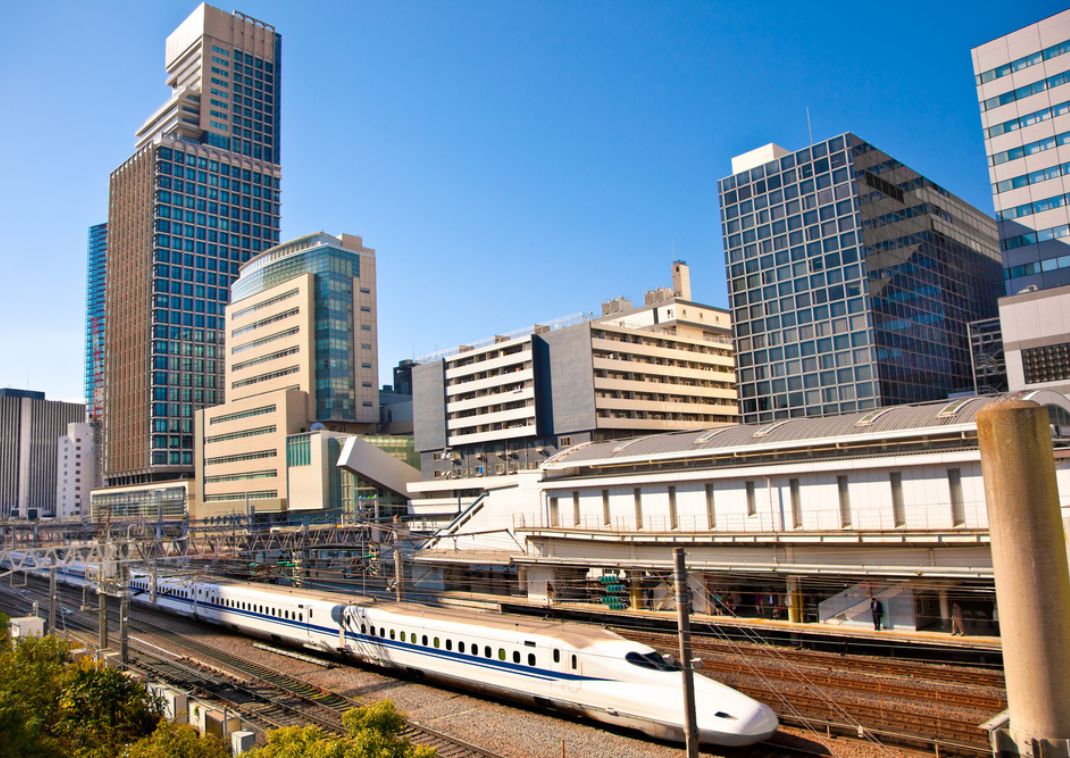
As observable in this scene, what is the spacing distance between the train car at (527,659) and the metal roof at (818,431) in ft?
47.3

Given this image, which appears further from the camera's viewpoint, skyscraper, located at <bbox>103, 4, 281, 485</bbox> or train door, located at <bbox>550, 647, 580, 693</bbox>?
skyscraper, located at <bbox>103, 4, 281, 485</bbox>

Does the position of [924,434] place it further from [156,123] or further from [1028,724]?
[156,123]

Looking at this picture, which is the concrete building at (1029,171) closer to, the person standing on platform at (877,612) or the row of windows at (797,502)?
the row of windows at (797,502)

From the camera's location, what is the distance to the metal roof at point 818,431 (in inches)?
1265

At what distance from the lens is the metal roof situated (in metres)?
32.1

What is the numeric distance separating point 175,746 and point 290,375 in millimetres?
99775

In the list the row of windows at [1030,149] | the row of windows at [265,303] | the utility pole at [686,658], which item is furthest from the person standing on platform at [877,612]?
the row of windows at [265,303]

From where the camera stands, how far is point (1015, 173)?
→ 6278cm

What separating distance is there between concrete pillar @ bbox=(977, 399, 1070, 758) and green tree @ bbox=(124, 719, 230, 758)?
18.8 metres

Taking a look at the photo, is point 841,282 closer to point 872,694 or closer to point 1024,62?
point 1024,62

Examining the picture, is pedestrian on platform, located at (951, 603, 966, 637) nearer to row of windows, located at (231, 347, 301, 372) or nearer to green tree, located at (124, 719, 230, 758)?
green tree, located at (124, 719, 230, 758)

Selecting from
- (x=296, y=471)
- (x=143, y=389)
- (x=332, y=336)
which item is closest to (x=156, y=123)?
(x=143, y=389)

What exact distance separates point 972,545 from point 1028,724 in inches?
492

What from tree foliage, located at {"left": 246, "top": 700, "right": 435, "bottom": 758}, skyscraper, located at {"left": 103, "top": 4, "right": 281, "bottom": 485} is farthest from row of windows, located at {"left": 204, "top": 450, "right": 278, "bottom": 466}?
tree foliage, located at {"left": 246, "top": 700, "right": 435, "bottom": 758}
